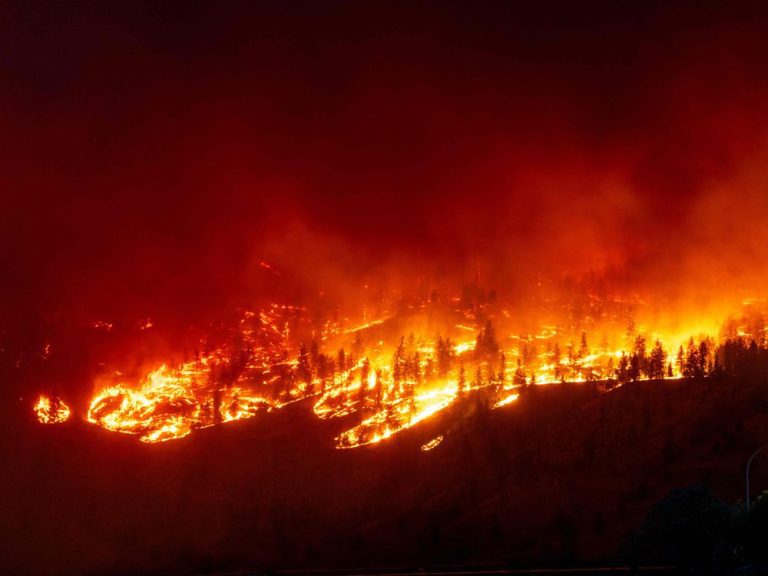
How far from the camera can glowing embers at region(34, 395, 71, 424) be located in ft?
564

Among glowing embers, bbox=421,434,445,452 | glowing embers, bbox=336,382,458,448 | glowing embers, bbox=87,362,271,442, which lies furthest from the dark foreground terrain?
glowing embers, bbox=87,362,271,442

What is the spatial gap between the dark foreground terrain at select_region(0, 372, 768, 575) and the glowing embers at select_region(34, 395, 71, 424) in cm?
392

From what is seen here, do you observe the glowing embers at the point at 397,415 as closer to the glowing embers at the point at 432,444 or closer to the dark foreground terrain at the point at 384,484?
the dark foreground terrain at the point at 384,484

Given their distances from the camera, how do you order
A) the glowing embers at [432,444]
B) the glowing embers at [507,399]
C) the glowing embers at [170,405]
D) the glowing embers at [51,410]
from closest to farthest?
the glowing embers at [432,444]
the glowing embers at [507,399]
the glowing embers at [170,405]
the glowing embers at [51,410]

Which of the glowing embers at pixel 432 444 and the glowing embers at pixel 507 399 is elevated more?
the glowing embers at pixel 507 399

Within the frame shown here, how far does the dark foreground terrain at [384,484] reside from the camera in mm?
116062

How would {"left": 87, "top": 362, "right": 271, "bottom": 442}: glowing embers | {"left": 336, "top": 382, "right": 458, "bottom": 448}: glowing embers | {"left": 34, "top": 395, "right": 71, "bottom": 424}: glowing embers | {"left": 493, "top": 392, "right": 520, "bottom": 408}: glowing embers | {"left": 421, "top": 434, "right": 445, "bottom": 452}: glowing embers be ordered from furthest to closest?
{"left": 34, "top": 395, "right": 71, "bottom": 424}: glowing embers
{"left": 87, "top": 362, "right": 271, "bottom": 442}: glowing embers
{"left": 336, "top": 382, "right": 458, "bottom": 448}: glowing embers
{"left": 493, "top": 392, "right": 520, "bottom": 408}: glowing embers
{"left": 421, "top": 434, "right": 445, "bottom": 452}: glowing embers

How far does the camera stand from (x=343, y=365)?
185 metres

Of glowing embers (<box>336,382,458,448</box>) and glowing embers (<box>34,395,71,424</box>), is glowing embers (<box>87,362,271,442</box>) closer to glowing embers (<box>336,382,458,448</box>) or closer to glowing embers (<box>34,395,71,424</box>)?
glowing embers (<box>34,395,71,424</box>)

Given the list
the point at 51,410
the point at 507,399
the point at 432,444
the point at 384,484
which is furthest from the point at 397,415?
the point at 51,410

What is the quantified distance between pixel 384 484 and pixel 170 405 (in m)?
56.9

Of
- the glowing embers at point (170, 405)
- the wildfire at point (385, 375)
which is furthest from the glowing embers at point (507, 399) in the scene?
the glowing embers at point (170, 405)

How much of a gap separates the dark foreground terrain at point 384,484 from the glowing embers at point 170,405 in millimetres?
5406

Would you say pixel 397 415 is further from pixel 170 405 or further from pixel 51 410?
pixel 51 410
